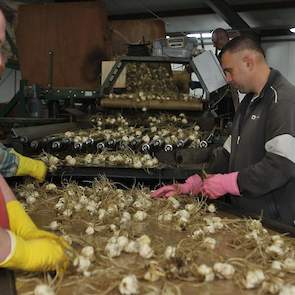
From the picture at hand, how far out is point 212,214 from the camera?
224 cm

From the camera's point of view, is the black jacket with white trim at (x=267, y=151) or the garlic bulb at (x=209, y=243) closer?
the garlic bulb at (x=209, y=243)

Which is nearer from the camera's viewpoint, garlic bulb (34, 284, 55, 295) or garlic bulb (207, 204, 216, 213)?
garlic bulb (34, 284, 55, 295)

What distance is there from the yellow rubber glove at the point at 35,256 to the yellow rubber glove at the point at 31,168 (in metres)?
1.36

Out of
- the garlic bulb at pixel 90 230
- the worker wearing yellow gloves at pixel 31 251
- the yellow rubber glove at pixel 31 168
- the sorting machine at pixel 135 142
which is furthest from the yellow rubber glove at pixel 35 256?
the sorting machine at pixel 135 142

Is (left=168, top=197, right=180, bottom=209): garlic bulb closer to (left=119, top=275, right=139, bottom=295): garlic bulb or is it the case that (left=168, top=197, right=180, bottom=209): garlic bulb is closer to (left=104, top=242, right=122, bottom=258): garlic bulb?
(left=104, top=242, right=122, bottom=258): garlic bulb

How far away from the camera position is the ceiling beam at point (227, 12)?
27.4 feet

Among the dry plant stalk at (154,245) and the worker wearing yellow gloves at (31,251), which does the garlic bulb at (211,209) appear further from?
the worker wearing yellow gloves at (31,251)

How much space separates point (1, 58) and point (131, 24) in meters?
6.70

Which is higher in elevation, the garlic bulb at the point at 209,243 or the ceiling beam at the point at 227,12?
the ceiling beam at the point at 227,12

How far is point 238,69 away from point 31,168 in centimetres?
136

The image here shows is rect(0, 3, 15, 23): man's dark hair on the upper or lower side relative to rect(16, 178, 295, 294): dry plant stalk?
upper

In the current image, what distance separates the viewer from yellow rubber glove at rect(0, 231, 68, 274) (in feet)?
4.34

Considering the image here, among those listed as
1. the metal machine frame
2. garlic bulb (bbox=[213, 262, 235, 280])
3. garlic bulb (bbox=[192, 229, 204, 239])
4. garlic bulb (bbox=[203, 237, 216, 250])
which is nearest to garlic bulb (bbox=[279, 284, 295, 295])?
garlic bulb (bbox=[213, 262, 235, 280])

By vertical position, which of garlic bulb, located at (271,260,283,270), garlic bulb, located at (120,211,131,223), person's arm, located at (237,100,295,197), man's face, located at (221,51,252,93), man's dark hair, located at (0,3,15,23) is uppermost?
man's dark hair, located at (0,3,15,23)
